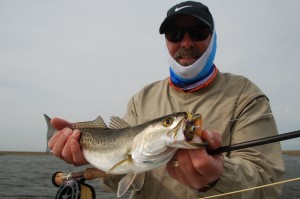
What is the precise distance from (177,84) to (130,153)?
4.88ft

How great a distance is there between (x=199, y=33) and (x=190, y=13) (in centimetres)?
34

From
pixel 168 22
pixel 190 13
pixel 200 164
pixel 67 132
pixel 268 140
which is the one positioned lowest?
pixel 67 132

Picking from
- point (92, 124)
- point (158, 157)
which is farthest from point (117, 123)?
point (158, 157)

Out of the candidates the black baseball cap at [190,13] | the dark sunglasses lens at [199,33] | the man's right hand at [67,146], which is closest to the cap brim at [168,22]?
the black baseball cap at [190,13]

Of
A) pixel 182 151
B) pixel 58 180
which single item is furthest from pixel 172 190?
pixel 58 180

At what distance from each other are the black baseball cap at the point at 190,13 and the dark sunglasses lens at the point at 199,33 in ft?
0.33

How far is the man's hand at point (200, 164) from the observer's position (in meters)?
2.48

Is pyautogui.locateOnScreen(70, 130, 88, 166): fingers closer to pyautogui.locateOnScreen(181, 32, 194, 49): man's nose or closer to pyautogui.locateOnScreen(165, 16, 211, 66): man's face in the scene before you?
pyautogui.locateOnScreen(165, 16, 211, 66): man's face

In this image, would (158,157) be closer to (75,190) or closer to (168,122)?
(168,122)

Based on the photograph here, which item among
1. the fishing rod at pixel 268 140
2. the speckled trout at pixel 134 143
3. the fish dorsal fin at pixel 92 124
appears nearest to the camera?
the fishing rod at pixel 268 140

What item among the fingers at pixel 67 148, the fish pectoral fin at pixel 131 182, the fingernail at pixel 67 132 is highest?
the fingernail at pixel 67 132

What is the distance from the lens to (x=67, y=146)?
3797mm

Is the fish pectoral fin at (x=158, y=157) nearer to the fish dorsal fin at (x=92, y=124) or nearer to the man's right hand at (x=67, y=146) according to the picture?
the man's right hand at (x=67, y=146)

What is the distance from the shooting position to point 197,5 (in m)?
4.18
